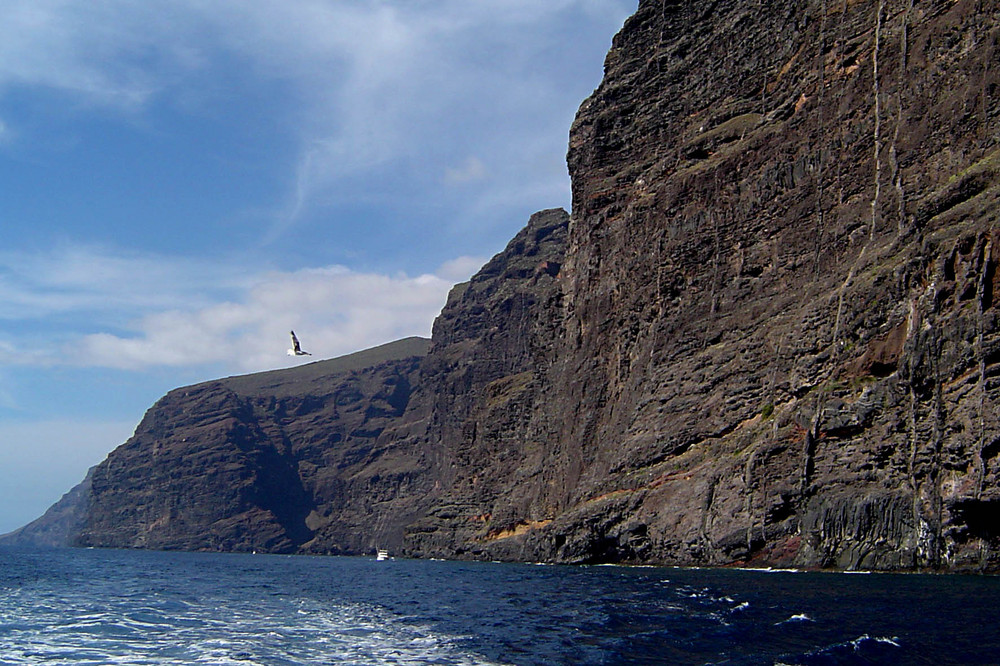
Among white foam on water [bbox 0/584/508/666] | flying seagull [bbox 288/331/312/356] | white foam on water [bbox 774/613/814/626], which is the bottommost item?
white foam on water [bbox 0/584/508/666]

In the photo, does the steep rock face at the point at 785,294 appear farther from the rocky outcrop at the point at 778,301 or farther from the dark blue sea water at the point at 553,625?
the dark blue sea water at the point at 553,625

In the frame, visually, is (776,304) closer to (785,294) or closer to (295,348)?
(785,294)

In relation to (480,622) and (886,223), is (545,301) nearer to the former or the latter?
(886,223)

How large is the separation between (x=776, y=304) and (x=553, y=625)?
47.9m

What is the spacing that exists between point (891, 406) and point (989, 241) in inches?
420

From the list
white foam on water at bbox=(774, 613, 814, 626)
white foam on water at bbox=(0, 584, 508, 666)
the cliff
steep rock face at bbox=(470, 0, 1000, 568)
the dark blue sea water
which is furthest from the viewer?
the cliff

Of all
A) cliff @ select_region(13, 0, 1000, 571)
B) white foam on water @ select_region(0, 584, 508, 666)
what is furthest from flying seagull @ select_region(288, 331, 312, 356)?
cliff @ select_region(13, 0, 1000, 571)

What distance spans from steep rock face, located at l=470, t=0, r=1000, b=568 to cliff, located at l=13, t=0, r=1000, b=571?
187mm

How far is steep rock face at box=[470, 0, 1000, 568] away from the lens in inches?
1965

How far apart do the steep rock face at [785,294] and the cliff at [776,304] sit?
19 cm

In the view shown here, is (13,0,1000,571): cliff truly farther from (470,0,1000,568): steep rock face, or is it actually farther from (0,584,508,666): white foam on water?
(0,584,508,666): white foam on water

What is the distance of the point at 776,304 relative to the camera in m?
72.8

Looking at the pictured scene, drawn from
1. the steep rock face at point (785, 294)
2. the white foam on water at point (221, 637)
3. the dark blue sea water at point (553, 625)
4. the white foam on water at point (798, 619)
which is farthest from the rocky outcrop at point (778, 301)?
the white foam on water at point (221, 637)

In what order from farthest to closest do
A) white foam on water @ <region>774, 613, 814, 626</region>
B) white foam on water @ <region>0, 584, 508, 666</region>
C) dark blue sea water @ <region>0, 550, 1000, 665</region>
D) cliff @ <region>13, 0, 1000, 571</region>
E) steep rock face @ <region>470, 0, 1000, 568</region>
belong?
cliff @ <region>13, 0, 1000, 571</region>
steep rock face @ <region>470, 0, 1000, 568</region>
white foam on water @ <region>774, 613, 814, 626</region>
white foam on water @ <region>0, 584, 508, 666</region>
dark blue sea water @ <region>0, 550, 1000, 665</region>
